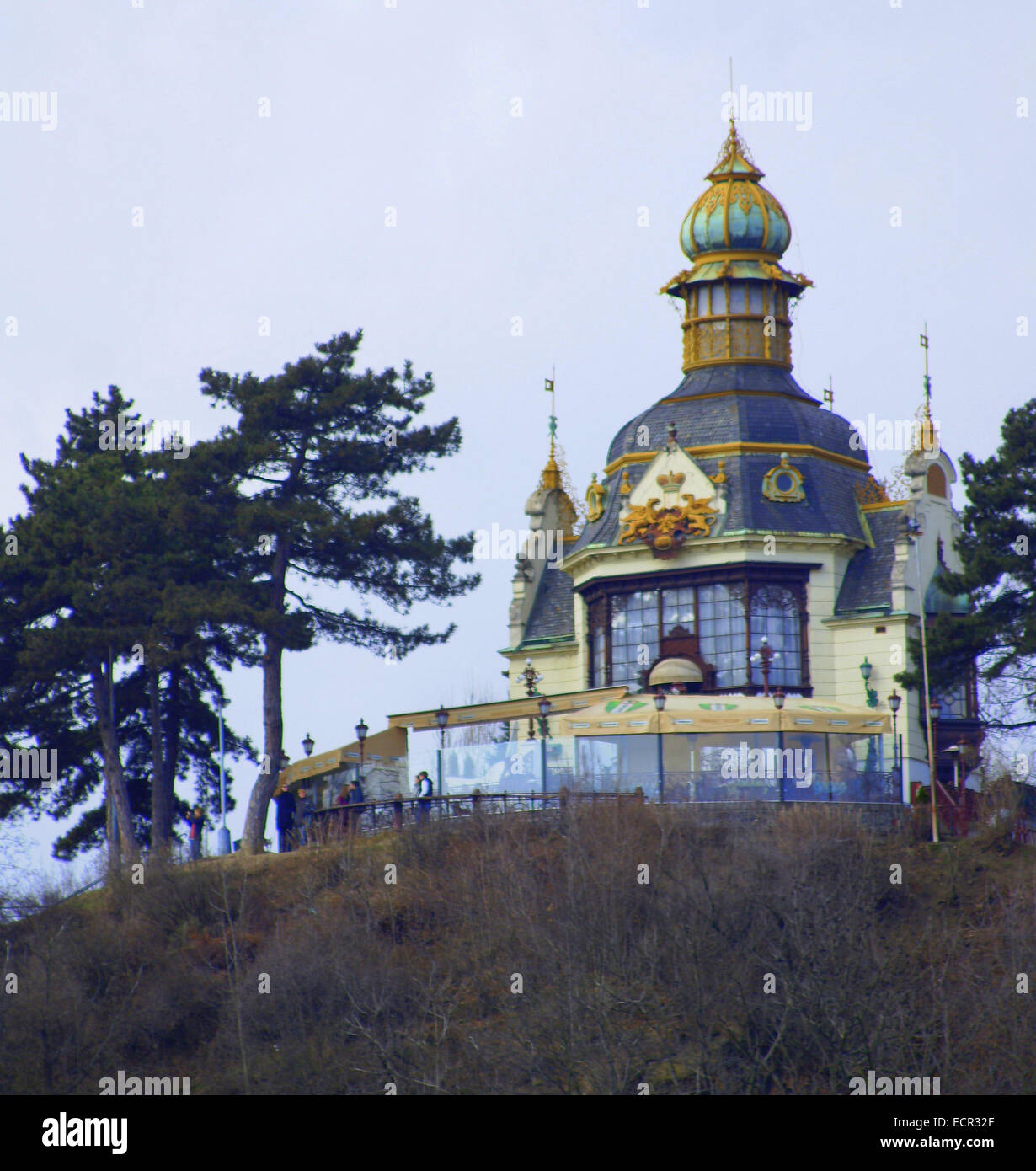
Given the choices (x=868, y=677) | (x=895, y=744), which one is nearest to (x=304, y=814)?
(x=895, y=744)

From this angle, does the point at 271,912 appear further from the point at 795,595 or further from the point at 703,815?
the point at 795,595

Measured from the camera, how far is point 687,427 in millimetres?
60750

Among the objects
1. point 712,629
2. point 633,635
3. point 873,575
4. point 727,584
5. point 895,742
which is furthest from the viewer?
point 633,635

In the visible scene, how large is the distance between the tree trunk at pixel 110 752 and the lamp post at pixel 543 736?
1108cm

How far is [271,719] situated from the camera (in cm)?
5528

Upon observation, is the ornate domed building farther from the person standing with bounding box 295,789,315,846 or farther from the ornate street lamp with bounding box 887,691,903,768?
the person standing with bounding box 295,789,315,846

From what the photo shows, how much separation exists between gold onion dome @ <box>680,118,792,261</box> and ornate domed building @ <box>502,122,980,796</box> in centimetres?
8

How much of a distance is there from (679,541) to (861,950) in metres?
16.9

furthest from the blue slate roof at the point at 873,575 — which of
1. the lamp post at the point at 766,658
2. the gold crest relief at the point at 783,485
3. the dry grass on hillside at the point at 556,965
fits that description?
the dry grass on hillside at the point at 556,965

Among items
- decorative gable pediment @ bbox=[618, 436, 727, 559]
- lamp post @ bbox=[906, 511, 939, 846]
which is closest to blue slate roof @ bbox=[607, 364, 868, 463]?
decorative gable pediment @ bbox=[618, 436, 727, 559]

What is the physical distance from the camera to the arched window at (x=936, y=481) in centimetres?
5978

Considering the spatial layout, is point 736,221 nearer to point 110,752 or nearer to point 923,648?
point 923,648

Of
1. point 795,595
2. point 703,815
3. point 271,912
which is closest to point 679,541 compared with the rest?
point 795,595

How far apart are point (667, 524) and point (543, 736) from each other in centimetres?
944
